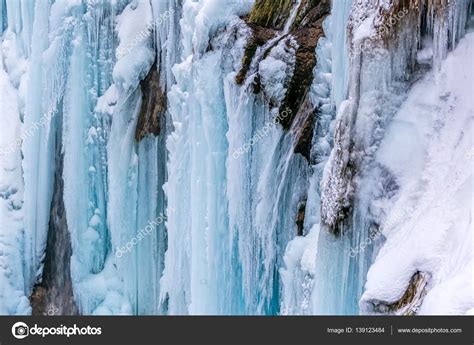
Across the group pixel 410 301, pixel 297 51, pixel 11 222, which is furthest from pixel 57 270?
pixel 410 301

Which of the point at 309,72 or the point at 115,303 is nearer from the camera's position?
the point at 309,72

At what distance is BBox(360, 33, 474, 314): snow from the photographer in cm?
670

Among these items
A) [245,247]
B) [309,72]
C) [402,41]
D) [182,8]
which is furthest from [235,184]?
[402,41]

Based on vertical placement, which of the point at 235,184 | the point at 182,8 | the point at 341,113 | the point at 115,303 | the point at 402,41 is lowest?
the point at 115,303

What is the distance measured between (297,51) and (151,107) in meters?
2.70

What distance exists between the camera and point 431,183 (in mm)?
7203

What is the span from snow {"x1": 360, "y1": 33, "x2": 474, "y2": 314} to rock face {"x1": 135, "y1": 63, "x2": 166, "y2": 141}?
5.07 m

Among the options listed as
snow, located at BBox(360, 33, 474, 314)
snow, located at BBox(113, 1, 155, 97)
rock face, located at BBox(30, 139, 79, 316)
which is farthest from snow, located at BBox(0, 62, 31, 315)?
snow, located at BBox(360, 33, 474, 314)

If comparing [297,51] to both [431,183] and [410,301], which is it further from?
[410,301]

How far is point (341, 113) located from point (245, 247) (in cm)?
303

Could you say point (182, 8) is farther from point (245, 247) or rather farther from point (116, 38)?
point (245, 247)

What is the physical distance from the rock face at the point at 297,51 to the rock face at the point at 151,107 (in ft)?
6.29
